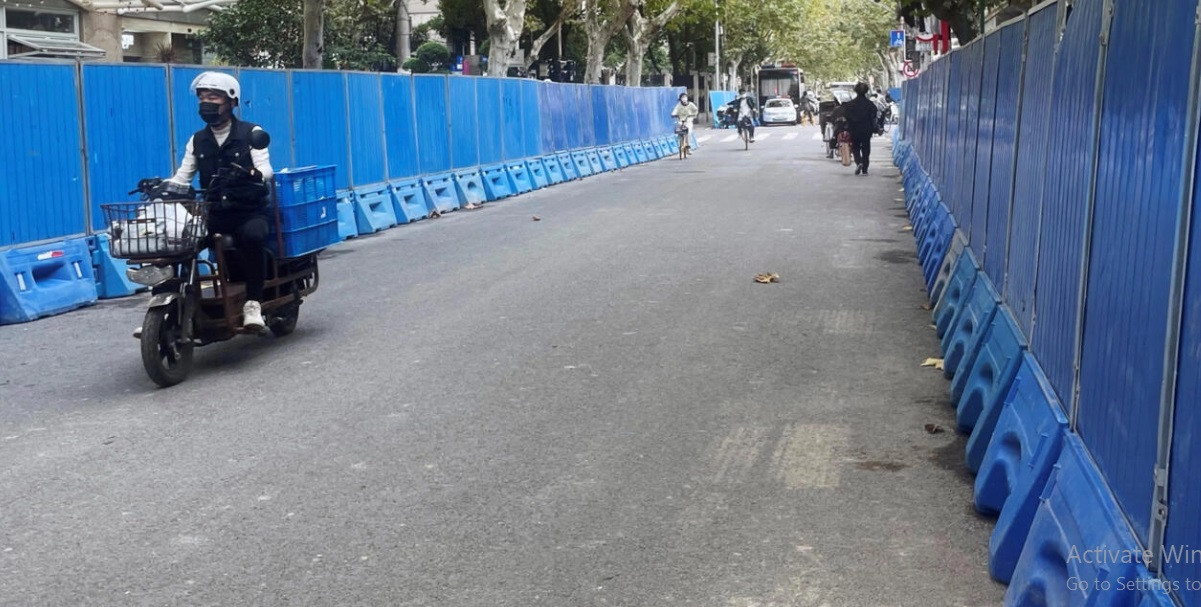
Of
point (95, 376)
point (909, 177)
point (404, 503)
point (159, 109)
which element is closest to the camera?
point (404, 503)

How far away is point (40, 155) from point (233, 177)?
397 cm

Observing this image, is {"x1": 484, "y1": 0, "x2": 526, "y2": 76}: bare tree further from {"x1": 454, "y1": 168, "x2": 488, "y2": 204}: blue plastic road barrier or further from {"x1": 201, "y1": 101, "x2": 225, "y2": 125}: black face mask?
{"x1": 201, "y1": 101, "x2": 225, "y2": 125}: black face mask

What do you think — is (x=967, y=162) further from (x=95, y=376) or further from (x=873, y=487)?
(x=95, y=376)

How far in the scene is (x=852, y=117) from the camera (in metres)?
26.9

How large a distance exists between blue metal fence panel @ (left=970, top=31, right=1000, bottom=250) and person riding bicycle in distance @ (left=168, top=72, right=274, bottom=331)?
456 cm

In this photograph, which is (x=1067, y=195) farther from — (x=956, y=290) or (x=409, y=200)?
Answer: (x=409, y=200)

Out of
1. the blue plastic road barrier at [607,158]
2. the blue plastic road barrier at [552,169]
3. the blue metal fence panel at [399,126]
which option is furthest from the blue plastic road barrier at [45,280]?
the blue plastic road barrier at [607,158]

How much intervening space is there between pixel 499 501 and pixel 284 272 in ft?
14.2

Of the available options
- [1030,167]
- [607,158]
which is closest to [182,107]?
[1030,167]

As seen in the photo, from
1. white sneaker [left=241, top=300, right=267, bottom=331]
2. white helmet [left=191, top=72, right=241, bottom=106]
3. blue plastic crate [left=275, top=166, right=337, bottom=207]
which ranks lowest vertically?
white sneaker [left=241, top=300, right=267, bottom=331]

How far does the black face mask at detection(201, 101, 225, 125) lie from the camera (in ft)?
27.8

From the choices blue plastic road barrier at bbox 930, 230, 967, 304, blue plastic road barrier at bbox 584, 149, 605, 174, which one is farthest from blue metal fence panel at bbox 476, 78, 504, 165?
blue plastic road barrier at bbox 930, 230, 967, 304

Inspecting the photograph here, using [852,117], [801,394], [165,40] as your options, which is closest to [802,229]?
[801,394]

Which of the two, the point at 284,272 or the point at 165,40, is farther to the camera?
the point at 165,40
